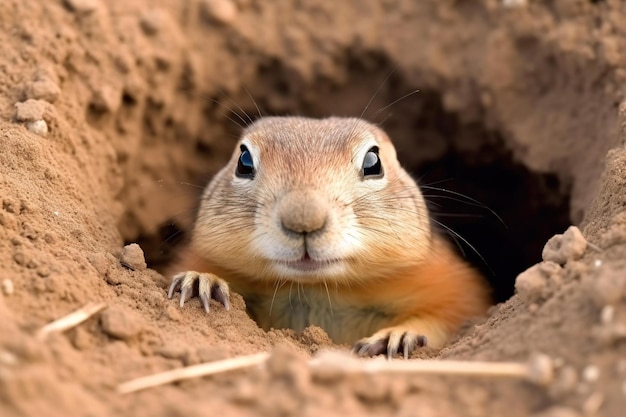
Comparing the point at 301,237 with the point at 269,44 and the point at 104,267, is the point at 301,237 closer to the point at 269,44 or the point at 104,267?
the point at 104,267

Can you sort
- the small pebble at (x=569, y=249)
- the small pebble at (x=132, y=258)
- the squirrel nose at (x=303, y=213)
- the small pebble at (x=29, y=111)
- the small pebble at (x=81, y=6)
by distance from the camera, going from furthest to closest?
the small pebble at (x=81, y=6) < the small pebble at (x=29, y=111) < the small pebble at (x=132, y=258) < the squirrel nose at (x=303, y=213) < the small pebble at (x=569, y=249)

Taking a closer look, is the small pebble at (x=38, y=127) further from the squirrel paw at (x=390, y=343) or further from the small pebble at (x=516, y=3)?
the small pebble at (x=516, y=3)

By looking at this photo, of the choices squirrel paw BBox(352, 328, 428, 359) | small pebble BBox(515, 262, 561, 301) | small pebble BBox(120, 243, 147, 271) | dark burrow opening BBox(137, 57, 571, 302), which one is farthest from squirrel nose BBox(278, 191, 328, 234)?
dark burrow opening BBox(137, 57, 571, 302)

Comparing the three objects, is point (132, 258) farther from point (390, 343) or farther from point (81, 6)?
point (81, 6)

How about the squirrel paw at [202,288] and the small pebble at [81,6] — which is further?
the small pebble at [81,6]

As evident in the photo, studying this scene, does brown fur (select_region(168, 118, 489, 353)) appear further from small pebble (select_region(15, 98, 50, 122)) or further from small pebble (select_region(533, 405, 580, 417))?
small pebble (select_region(533, 405, 580, 417))

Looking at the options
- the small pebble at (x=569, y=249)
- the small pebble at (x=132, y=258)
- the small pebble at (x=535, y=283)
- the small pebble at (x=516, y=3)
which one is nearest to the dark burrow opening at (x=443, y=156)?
the small pebble at (x=516, y=3)
